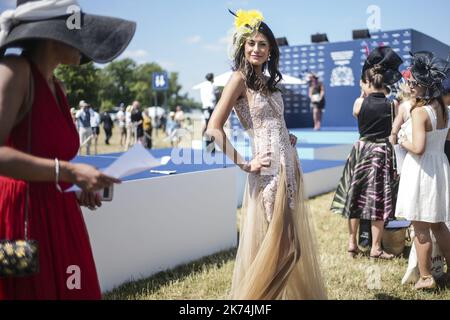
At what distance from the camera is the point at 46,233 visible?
1.68 meters

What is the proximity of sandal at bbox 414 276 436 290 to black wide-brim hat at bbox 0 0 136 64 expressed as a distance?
3.13m

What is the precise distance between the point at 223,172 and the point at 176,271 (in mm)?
1130

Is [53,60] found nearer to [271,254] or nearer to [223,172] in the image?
[271,254]

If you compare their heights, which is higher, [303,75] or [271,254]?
[303,75]

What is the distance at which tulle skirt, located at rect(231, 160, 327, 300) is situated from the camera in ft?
8.55

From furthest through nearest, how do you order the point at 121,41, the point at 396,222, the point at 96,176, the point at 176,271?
the point at 396,222, the point at 176,271, the point at 121,41, the point at 96,176

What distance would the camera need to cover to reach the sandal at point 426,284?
3764mm

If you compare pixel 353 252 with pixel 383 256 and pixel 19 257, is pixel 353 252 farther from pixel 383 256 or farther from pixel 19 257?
pixel 19 257

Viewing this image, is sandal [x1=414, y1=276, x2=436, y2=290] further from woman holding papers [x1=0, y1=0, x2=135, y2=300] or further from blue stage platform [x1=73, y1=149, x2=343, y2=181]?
woman holding papers [x1=0, y1=0, x2=135, y2=300]

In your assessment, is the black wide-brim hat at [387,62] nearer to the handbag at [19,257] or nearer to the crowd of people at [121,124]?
the handbag at [19,257]

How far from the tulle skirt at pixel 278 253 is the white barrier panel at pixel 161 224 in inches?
47.9

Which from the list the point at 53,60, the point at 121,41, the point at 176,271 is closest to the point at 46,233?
the point at 53,60

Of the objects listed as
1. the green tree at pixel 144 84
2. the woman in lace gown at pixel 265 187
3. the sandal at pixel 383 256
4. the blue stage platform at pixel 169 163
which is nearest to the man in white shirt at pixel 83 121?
the blue stage platform at pixel 169 163

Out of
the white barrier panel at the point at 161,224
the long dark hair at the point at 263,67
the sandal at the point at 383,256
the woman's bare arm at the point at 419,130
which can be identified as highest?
the long dark hair at the point at 263,67
